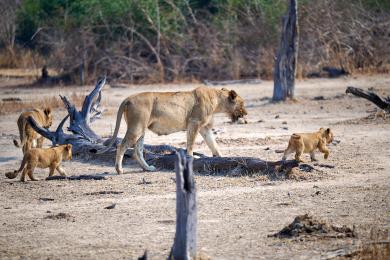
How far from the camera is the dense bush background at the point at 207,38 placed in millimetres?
27953

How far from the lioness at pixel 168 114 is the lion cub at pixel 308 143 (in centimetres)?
149

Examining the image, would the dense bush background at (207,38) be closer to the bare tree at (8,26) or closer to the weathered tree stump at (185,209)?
the bare tree at (8,26)

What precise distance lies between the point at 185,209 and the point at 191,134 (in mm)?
6059

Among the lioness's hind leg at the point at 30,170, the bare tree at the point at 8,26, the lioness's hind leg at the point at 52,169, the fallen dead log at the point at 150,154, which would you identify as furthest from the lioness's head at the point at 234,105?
the bare tree at the point at 8,26

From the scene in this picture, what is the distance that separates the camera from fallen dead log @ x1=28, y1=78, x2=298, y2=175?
1283cm

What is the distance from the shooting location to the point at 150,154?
14.0 metres

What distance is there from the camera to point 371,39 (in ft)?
90.5

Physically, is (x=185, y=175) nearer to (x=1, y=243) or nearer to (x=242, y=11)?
(x=1, y=243)

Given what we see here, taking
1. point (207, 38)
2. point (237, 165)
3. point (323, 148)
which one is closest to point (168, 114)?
point (237, 165)

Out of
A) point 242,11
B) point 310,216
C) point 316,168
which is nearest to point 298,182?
point 316,168

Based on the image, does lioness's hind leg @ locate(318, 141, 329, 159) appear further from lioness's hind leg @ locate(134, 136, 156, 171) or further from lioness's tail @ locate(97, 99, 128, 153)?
lioness's tail @ locate(97, 99, 128, 153)

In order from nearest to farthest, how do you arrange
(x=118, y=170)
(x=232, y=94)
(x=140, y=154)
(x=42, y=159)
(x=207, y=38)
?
(x=42, y=159) < (x=118, y=170) < (x=140, y=154) < (x=232, y=94) < (x=207, y=38)

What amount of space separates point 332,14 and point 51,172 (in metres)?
17.0

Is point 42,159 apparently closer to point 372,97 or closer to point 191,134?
point 191,134
